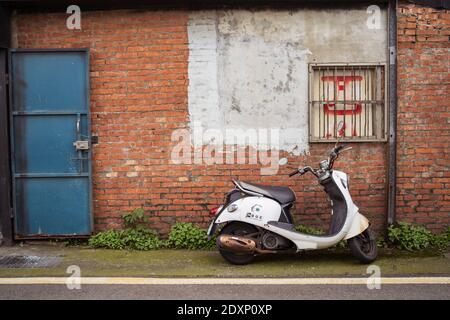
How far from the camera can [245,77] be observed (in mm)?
7484

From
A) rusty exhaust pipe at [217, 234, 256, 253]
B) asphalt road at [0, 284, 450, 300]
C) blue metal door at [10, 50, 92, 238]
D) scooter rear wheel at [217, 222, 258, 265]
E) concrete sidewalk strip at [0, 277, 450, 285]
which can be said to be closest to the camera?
asphalt road at [0, 284, 450, 300]

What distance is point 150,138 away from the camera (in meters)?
7.54

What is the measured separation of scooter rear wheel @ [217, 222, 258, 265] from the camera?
6.45m

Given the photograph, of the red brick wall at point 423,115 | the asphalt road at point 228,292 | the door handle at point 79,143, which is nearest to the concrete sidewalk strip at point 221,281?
the asphalt road at point 228,292

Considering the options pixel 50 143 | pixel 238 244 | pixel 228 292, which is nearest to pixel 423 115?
pixel 238 244

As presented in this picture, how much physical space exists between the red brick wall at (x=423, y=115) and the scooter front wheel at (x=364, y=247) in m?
1.17

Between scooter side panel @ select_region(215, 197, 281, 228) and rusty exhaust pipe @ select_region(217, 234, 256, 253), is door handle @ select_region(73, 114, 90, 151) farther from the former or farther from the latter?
rusty exhaust pipe @ select_region(217, 234, 256, 253)

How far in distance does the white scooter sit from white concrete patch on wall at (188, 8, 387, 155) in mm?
1251

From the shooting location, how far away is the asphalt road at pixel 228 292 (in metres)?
5.27

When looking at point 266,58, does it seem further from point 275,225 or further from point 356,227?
point 356,227

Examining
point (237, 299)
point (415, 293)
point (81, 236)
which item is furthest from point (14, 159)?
point (415, 293)

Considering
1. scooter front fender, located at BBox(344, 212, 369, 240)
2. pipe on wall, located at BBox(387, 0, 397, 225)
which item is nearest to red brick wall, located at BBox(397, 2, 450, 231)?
pipe on wall, located at BBox(387, 0, 397, 225)

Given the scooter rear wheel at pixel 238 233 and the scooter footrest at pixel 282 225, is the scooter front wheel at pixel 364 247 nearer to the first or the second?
the scooter footrest at pixel 282 225

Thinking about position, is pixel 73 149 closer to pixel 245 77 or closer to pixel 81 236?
pixel 81 236
